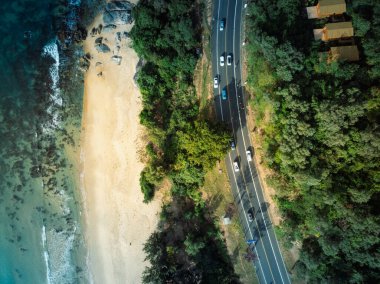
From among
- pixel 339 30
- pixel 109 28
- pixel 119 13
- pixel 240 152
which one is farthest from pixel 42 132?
pixel 339 30

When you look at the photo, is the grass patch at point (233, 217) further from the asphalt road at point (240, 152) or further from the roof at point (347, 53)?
the roof at point (347, 53)

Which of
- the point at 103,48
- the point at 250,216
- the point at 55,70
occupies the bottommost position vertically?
the point at 250,216

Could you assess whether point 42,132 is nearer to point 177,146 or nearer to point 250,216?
point 177,146

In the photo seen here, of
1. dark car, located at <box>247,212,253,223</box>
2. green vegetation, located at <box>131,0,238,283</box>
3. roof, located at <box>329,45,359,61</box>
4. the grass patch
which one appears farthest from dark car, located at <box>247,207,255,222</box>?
roof, located at <box>329,45,359,61</box>

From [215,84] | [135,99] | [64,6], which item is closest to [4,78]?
[64,6]

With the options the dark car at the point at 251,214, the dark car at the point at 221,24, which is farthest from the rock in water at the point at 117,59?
the dark car at the point at 251,214

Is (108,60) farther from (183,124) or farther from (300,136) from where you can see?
(300,136)

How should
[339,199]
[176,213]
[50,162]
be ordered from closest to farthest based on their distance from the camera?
1. [339,199]
2. [176,213]
3. [50,162]
